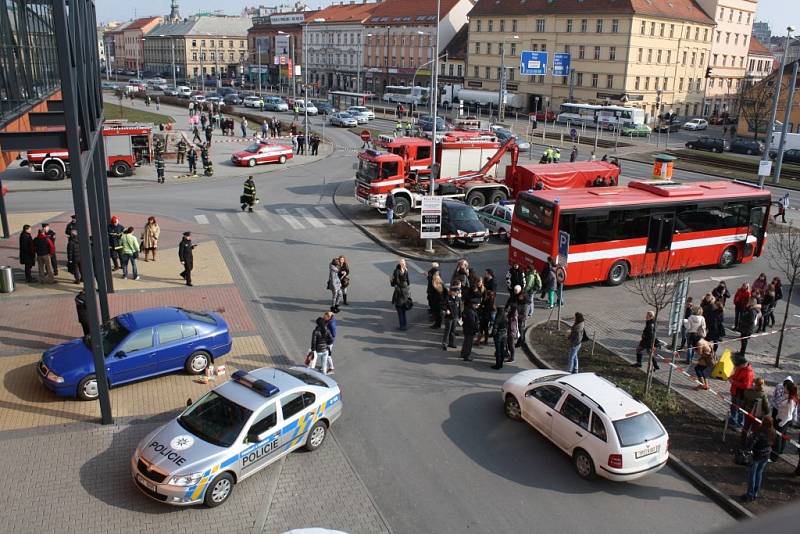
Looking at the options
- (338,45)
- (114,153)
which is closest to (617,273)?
(114,153)

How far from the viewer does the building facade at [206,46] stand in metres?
144

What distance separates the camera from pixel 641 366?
15312mm

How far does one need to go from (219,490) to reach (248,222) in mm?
18596

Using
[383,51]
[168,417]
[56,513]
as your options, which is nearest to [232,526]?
[56,513]

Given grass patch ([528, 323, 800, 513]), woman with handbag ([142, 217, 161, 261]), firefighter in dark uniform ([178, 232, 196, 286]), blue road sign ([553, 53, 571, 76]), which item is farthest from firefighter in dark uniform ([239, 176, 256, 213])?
blue road sign ([553, 53, 571, 76])

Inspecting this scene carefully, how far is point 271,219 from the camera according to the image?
28109 mm

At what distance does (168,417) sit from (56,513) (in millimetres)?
2886

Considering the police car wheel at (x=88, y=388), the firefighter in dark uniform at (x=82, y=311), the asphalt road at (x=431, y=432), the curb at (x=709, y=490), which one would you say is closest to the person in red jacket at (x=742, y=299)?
the asphalt road at (x=431, y=432)

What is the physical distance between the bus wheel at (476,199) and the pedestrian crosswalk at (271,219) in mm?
5804

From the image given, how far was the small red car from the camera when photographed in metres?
40.3

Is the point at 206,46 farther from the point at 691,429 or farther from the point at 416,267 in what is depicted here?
the point at 691,429

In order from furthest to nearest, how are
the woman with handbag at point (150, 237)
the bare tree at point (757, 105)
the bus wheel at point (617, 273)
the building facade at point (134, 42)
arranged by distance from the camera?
the building facade at point (134, 42), the bare tree at point (757, 105), the woman with handbag at point (150, 237), the bus wheel at point (617, 273)

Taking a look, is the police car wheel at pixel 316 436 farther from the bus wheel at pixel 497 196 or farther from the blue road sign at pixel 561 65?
the blue road sign at pixel 561 65

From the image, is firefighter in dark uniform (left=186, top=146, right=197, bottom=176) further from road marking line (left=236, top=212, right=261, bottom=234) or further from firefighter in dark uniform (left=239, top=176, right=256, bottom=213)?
road marking line (left=236, top=212, right=261, bottom=234)
